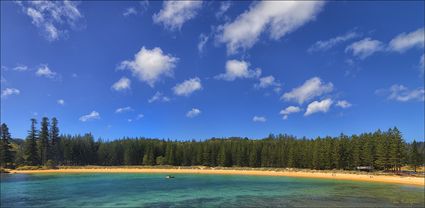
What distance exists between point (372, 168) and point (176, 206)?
256 feet

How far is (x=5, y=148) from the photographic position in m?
120

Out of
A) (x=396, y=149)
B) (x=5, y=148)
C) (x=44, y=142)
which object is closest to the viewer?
(x=396, y=149)

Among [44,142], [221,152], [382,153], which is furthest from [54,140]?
[382,153]

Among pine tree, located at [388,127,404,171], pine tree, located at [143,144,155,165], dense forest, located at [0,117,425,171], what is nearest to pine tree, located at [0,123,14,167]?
dense forest, located at [0,117,425,171]

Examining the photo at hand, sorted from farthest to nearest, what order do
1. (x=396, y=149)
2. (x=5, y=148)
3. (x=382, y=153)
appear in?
(x=5, y=148) → (x=382, y=153) → (x=396, y=149)

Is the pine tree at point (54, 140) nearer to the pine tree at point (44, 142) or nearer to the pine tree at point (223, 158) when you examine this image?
the pine tree at point (44, 142)

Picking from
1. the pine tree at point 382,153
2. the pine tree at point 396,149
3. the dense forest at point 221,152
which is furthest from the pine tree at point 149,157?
the pine tree at point 396,149

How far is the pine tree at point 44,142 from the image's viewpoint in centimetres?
13438

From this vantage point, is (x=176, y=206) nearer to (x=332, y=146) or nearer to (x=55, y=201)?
(x=55, y=201)

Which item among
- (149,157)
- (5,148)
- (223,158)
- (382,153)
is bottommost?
(223,158)

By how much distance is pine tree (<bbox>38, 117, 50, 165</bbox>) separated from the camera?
134 metres

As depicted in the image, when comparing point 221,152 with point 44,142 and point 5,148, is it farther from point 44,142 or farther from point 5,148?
point 5,148

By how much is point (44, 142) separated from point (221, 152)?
6559 centimetres

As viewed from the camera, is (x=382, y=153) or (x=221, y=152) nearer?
(x=382, y=153)
